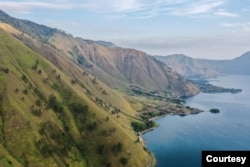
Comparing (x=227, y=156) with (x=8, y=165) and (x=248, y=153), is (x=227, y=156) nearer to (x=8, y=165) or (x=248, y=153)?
(x=248, y=153)

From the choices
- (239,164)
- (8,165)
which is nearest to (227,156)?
(239,164)

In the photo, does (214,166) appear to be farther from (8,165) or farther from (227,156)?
(8,165)

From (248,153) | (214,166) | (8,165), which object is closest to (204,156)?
(214,166)

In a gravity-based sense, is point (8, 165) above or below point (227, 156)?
below

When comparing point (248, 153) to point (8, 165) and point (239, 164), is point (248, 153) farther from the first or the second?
point (8, 165)

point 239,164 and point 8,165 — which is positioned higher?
point 239,164

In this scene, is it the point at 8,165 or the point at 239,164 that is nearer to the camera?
the point at 239,164

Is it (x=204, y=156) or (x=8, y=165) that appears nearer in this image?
(x=204, y=156)

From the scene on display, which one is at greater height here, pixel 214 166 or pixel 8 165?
pixel 214 166
